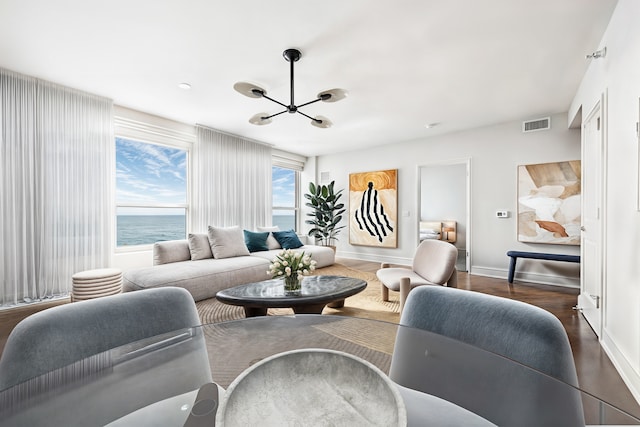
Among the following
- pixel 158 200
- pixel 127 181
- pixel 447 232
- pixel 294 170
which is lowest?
pixel 447 232

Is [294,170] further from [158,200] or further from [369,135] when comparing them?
[158,200]

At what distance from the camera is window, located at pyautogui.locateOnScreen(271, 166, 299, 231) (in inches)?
264

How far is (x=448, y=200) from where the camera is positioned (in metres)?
7.18

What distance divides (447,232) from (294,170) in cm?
404

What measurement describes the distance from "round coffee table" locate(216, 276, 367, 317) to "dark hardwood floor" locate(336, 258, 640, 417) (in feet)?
5.57

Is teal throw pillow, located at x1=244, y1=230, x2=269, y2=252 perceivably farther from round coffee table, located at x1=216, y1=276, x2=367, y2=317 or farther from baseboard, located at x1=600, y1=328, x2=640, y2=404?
baseboard, located at x1=600, y1=328, x2=640, y2=404

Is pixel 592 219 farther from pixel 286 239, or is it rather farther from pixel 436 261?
pixel 286 239

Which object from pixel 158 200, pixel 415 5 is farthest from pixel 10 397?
pixel 158 200

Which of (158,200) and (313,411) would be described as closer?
(313,411)

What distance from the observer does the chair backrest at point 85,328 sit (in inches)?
29.5

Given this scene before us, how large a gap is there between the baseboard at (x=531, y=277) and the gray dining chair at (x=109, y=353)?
481cm

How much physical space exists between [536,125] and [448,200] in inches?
123

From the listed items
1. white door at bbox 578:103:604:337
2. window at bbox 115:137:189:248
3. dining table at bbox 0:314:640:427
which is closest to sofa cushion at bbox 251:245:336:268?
window at bbox 115:137:189:248

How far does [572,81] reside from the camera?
3111mm
